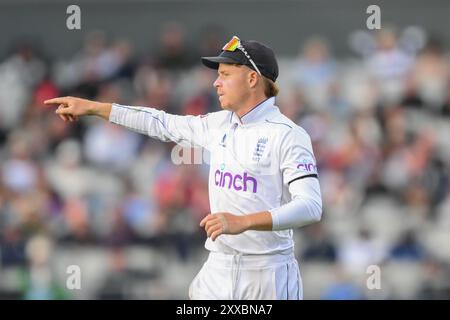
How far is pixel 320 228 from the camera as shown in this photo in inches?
440

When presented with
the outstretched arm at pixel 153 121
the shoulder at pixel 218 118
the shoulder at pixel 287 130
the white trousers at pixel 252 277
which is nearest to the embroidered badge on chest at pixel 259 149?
the shoulder at pixel 287 130

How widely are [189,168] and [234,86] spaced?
5224 mm

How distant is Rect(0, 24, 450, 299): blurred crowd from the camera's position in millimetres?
11203

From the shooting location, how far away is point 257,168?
6234 millimetres

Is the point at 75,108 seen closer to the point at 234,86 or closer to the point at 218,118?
the point at 218,118

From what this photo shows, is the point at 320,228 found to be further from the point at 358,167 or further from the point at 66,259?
the point at 66,259

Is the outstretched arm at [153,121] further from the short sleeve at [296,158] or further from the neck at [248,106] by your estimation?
the short sleeve at [296,158]

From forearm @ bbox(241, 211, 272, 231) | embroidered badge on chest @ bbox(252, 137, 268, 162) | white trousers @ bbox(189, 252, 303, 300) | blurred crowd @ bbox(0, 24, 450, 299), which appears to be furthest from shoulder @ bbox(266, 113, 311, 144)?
blurred crowd @ bbox(0, 24, 450, 299)

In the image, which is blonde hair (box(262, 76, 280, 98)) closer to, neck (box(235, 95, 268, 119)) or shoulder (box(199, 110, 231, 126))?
neck (box(235, 95, 268, 119))

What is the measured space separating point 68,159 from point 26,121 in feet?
3.05

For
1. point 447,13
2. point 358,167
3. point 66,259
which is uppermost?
point 447,13

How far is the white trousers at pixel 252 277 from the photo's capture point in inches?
248
